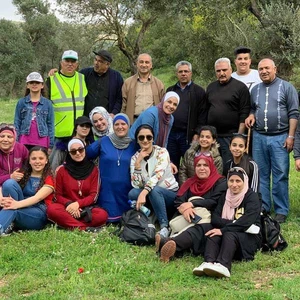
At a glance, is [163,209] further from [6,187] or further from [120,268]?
[6,187]

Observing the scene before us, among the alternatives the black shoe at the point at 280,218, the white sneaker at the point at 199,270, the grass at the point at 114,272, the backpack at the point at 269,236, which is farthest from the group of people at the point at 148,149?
the white sneaker at the point at 199,270

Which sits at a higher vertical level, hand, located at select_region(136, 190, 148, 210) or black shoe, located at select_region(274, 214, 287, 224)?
hand, located at select_region(136, 190, 148, 210)

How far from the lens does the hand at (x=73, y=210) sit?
6195mm

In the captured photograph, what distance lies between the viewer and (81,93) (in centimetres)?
716

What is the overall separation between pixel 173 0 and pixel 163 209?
10.4 meters

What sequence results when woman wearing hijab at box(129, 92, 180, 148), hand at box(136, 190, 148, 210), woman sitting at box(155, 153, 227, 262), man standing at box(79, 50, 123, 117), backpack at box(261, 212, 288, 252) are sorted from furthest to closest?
man standing at box(79, 50, 123, 117), woman wearing hijab at box(129, 92, 180, 148), hand at box(136, 190, 148, 210), backpack at box(261, 212, 288, 252), woman sitting at box(155, 153, 227, 262)

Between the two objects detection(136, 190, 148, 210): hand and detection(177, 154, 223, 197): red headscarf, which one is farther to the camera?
detection(136, 190, 148, 210): hand

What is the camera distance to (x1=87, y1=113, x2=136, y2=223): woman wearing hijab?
6500mm

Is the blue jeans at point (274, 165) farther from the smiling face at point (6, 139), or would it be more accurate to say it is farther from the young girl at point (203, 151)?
the smiling face at point (6, 139)

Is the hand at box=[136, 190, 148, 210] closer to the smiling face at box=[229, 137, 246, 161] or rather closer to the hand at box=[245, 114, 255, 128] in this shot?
the smiling face at box=[229, 137, 246, 161]

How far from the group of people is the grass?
38 centimetres

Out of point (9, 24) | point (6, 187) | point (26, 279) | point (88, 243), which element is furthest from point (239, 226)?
point (9, 24)

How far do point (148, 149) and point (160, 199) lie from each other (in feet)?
2.39

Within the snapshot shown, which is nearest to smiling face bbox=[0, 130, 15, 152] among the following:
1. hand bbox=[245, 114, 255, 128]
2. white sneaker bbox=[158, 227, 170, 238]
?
white sneaker bbox=[158, 227, 170, 238]
